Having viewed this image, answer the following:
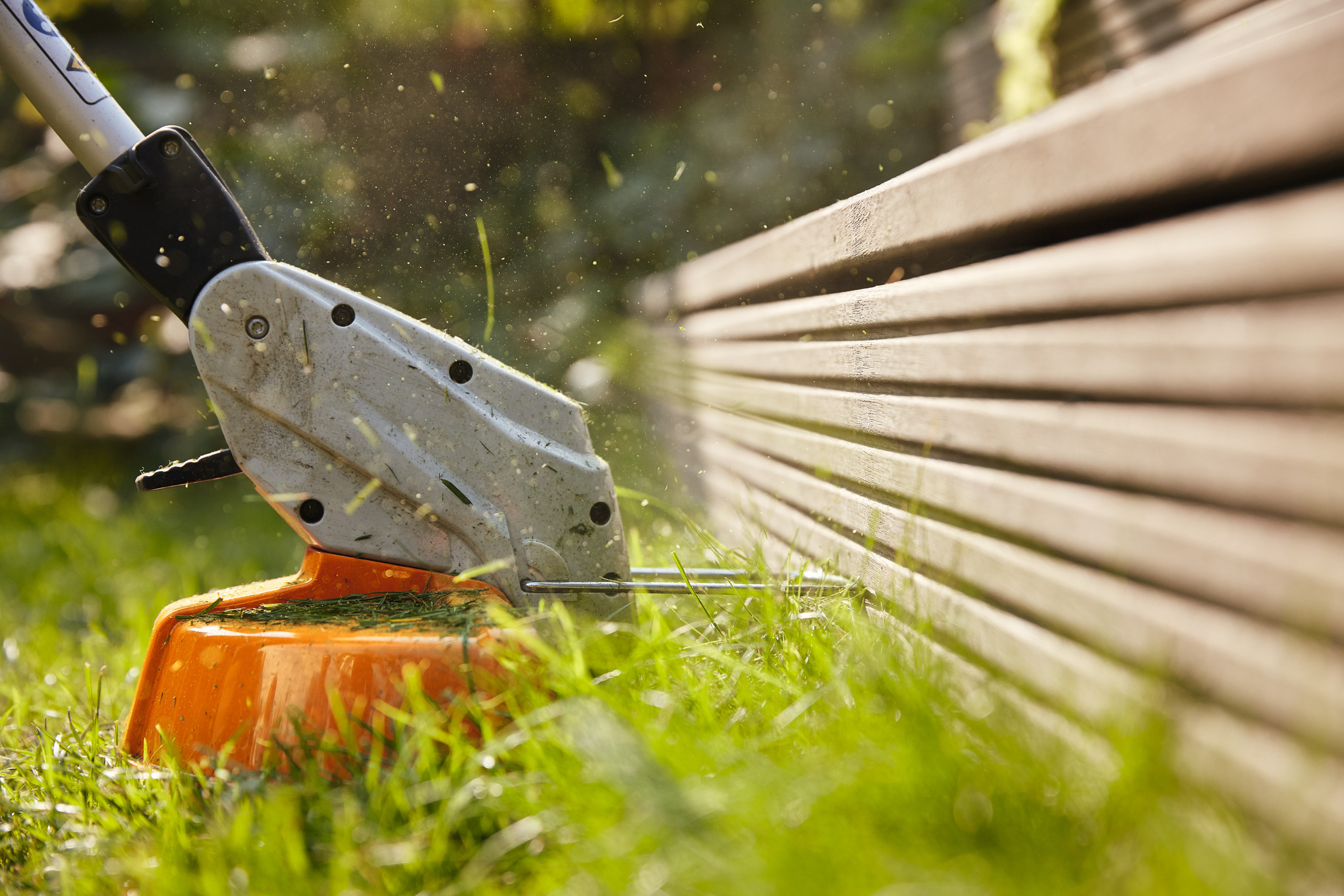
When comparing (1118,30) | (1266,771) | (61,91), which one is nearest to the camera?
(1266,771)

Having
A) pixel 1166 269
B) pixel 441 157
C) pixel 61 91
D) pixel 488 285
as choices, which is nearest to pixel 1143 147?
pixel 1166 269

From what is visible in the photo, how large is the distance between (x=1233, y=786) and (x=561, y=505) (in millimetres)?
1072

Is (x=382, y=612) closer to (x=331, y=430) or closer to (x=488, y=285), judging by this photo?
(x=331, y=430)

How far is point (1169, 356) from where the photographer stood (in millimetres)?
757

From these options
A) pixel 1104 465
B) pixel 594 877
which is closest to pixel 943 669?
pixel 1104 465

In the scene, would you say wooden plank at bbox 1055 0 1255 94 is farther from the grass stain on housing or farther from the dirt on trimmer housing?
the grass stain on housing

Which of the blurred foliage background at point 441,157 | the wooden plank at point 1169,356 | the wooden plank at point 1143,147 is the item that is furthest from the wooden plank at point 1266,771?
the blurred foliage background at point 441,157

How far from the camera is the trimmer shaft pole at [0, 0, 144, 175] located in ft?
5.04

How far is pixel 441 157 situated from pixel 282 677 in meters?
3.95

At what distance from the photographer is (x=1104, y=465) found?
855mm

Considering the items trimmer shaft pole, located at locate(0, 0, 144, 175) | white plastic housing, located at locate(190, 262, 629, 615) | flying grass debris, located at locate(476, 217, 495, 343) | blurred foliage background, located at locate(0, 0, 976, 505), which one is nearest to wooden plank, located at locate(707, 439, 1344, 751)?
white plastic housing, located at locate(190, 262, 629, 615)

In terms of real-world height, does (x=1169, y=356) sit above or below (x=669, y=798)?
above

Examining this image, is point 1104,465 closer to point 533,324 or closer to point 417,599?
point 417,599

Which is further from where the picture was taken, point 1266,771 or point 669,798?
point 669,798
